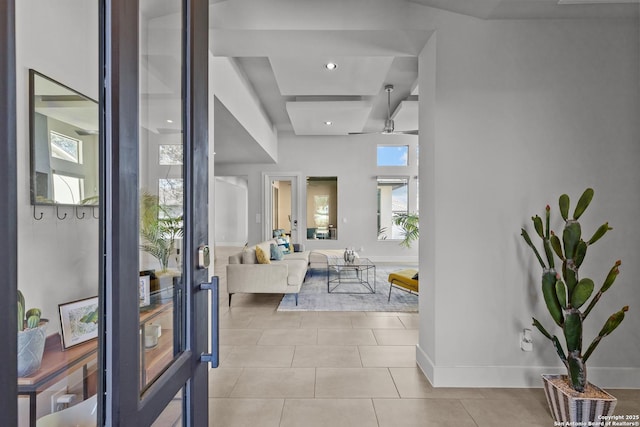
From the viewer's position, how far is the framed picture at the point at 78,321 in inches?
26.8

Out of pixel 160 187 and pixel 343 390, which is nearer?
pixel 160 187

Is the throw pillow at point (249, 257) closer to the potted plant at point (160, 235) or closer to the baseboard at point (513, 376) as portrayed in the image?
the baseboard at point (513, 376)

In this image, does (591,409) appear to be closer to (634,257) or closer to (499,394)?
(499,394)

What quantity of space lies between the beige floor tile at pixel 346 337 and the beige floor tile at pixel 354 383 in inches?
21.8

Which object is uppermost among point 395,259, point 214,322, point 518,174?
point 518,174

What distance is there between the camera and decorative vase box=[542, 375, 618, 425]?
187 cm

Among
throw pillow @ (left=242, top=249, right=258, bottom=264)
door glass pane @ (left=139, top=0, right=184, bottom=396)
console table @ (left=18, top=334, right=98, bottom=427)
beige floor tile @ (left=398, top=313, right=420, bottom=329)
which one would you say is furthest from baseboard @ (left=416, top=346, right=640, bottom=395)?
throw pillow @ (left=242, top=249, right=258, bottom=264)

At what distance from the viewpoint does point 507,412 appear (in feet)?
7.01

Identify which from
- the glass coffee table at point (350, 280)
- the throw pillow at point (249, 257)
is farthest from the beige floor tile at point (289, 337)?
the glass coffee table at point (350, 280)

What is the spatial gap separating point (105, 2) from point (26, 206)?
18.9 inches

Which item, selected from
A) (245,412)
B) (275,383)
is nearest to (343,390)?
(275,383)

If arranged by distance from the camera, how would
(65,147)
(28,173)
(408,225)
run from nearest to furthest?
(28,173) < (65,147) < (408,225)

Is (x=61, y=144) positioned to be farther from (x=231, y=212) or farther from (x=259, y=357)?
(x=231, y=212)

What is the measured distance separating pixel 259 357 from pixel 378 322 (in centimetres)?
153
